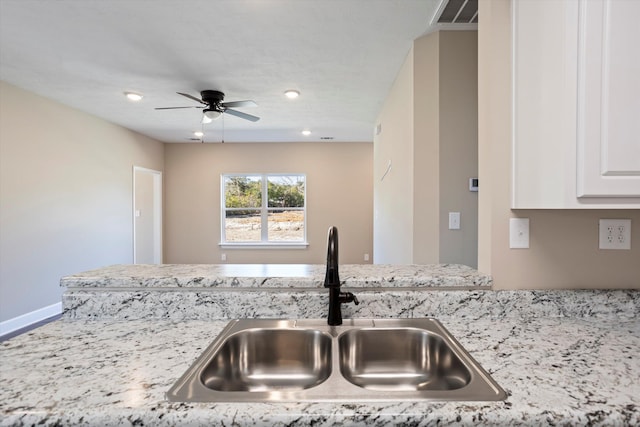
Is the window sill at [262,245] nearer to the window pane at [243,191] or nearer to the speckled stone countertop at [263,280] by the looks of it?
the window pane at [243,191]

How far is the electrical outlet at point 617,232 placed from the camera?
116 cm

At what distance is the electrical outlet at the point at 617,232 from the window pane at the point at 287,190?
5249 mm

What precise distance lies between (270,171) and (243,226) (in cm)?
124

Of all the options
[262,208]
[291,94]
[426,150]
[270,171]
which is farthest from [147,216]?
[426,150]

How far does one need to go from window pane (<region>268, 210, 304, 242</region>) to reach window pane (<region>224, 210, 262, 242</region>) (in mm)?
274

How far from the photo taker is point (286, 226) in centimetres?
627

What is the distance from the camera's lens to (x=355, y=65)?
2775 millimetres

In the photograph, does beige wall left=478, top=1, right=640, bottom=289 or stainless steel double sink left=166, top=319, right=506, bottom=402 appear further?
beige wall left=478, top=1, right=640, bottom=289

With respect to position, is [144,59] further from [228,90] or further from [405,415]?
[405,415]

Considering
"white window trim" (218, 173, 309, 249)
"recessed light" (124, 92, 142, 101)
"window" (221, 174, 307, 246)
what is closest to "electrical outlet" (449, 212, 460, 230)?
"recessed light" (124, 92, 142, 101)

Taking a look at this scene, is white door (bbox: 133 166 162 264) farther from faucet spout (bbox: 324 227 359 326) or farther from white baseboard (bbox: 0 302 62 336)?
faucet spout (bbox: 324 227 359 326)

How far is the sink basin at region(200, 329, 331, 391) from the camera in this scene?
99 cm

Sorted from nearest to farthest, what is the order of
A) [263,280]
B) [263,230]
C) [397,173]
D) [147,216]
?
1. [263,280]
2. [397,173]
3. [147,216]
4. [263,230]

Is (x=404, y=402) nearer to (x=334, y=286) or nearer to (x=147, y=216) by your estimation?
(x=334, y=286)
